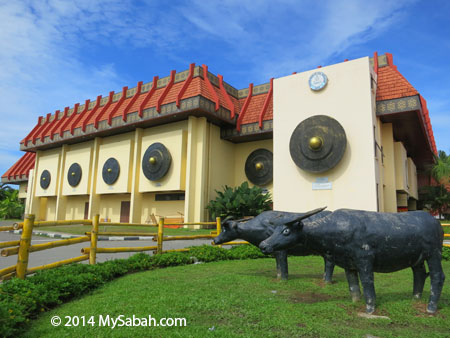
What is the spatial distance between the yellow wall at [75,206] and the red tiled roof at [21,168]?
1105 cm

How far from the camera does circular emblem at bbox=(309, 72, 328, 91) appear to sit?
1695 cm

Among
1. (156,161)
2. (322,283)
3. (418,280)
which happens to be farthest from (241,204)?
(418,280)

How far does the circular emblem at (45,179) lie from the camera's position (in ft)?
104

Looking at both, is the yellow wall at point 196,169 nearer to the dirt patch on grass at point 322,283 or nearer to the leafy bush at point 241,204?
the leafy bush at point 241,204

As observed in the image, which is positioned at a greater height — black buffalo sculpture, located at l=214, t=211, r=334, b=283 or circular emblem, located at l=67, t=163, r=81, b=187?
circular emblem, located at l=67, t=163, r=81, b=187

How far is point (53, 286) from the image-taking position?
15.7ft

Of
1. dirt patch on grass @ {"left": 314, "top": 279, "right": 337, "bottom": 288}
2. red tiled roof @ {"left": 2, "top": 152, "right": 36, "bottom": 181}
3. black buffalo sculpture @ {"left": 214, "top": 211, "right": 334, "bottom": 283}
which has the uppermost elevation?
red tiled roof @ {"left": 2, "top": 152, "right": 36, "bottom": 181}

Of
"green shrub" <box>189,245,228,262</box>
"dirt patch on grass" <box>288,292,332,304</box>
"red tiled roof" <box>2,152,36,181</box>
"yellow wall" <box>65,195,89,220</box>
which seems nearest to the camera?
"dirt patch on grass" <box>288,292,332,304</box>

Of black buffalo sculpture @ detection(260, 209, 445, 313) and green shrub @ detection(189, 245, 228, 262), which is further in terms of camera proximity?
green shrub @ detection(189, 245, 228, 262)

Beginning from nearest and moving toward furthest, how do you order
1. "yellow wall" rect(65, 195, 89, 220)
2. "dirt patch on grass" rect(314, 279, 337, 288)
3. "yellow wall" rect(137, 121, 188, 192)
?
"dirt patch on grass" rect(314, 279, 337, 288) → "yellow wall" rect(137, 121, 188, 192) → "yellow wall" rect(65, 195, 89, 220)

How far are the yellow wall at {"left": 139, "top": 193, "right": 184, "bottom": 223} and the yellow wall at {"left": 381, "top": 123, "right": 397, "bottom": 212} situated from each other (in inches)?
519

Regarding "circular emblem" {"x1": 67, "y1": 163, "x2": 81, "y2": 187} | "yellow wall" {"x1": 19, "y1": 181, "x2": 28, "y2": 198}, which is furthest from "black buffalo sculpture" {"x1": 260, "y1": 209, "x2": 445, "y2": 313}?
"yellow wall" {"x1": 19, "y1": 181, "x2": 28, "y2": 198}

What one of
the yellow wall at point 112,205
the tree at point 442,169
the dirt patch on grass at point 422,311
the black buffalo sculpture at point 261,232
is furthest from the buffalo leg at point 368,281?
the yellow wall at point 112,205

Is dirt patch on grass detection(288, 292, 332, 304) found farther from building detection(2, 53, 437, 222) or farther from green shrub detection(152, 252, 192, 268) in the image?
building detection(2, 53, 437, 222)
